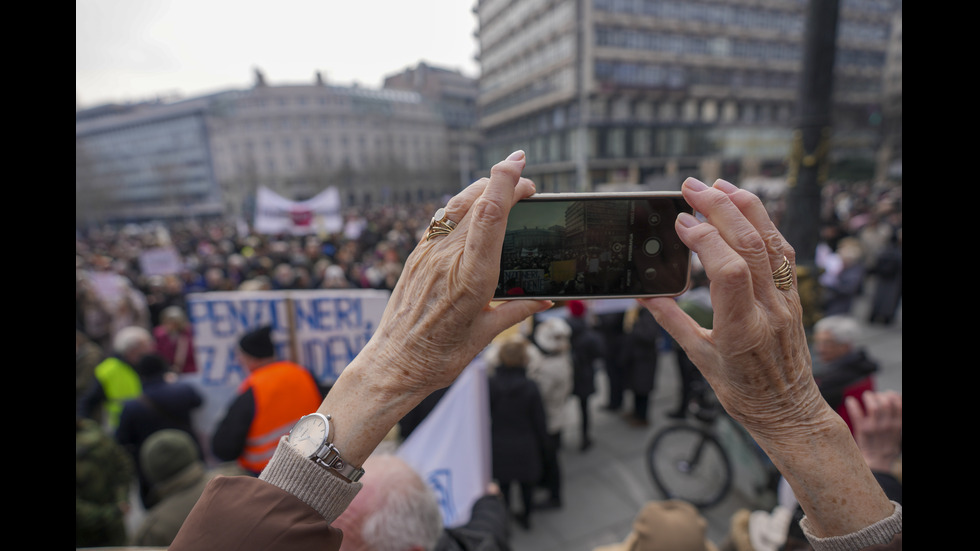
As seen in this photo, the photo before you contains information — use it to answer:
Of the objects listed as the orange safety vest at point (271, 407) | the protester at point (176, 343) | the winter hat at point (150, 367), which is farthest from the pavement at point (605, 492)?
the protester at point (176, 343)

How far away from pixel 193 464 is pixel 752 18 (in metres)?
47.8

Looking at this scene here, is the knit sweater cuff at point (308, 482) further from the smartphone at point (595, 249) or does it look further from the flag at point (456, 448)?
the flag at point (456, 448)

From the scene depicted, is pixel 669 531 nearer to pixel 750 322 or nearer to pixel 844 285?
pixel 750 322

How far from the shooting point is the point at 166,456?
2461 millimetres

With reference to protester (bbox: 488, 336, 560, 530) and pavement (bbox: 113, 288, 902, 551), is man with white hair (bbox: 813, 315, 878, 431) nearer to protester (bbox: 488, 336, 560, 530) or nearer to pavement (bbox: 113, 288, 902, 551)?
pavement (bbox: 113, 288, 902, 551)

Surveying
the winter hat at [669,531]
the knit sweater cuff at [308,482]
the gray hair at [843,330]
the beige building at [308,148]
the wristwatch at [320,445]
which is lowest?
the winter hat at [669,531]

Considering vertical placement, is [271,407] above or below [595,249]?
below

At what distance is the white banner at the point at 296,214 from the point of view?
1145 cm

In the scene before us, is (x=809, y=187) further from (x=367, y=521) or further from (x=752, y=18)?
(x=752, y=18)

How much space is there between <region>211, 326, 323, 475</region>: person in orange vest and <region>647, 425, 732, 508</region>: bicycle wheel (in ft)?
10.5

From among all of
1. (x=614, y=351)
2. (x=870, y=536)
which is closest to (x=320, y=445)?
(x=870, y=536)

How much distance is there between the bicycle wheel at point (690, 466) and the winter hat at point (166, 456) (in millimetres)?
3730

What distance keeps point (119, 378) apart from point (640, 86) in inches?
1516

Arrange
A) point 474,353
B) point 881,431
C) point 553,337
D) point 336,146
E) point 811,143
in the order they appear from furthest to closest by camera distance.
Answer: point 336,146
point 553,337
point 811,143
point 881,431
point 474,353
